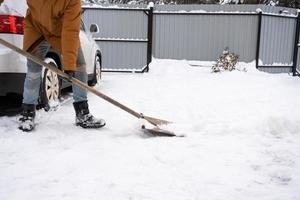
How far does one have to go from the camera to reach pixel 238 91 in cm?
658

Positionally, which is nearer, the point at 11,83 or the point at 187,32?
the point at 11,83

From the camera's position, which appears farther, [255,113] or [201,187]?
[255,113]

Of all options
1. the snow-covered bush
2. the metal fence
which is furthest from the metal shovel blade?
the metal fence

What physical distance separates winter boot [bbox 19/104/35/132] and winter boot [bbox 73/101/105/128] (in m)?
0.48

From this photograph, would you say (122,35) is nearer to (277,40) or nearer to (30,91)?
(277,40)

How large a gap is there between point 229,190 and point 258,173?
48 cm

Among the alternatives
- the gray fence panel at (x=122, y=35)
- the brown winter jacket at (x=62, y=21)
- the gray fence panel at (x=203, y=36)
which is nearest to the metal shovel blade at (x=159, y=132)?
the brown winter jacket at (x=62, y=21)

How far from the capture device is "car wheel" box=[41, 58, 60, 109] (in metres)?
4.84

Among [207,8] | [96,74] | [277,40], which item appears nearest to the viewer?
[96,74]

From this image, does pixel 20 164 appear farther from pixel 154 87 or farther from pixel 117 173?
pixel 154 87

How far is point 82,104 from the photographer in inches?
174

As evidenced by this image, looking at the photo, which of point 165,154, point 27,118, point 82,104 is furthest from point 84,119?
point 165,154

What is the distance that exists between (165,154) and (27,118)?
1.51 metres

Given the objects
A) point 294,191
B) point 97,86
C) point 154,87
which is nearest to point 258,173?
point 294,191
